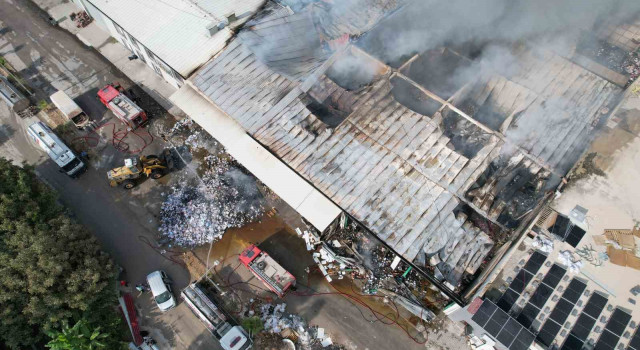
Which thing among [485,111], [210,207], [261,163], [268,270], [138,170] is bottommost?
[138,170]

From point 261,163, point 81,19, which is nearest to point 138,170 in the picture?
point 261,163

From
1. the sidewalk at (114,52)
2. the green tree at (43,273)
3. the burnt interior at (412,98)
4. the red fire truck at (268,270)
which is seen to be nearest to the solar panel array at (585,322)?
the burnt interior at (412,98)

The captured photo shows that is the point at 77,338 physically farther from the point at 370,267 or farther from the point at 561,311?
the point at 561,311

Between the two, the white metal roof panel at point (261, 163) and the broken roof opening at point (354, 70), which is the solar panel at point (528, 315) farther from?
the broken roof opening at point (354, 70)

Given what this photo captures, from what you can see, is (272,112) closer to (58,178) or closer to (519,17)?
(58,178)

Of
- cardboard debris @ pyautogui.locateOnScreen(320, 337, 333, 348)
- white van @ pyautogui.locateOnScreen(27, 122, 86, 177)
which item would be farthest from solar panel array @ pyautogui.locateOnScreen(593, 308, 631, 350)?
white van @ pyautogui.locateOnScreen(27, 122, 86, 177)

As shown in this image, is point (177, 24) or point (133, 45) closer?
point (177, 24)

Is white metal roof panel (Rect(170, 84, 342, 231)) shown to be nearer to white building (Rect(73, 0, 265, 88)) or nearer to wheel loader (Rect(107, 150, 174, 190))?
white building (Rect(73, 0, 265, 88))

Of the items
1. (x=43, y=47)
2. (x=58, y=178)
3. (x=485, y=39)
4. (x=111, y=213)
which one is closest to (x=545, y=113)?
(x=485, y=39)
